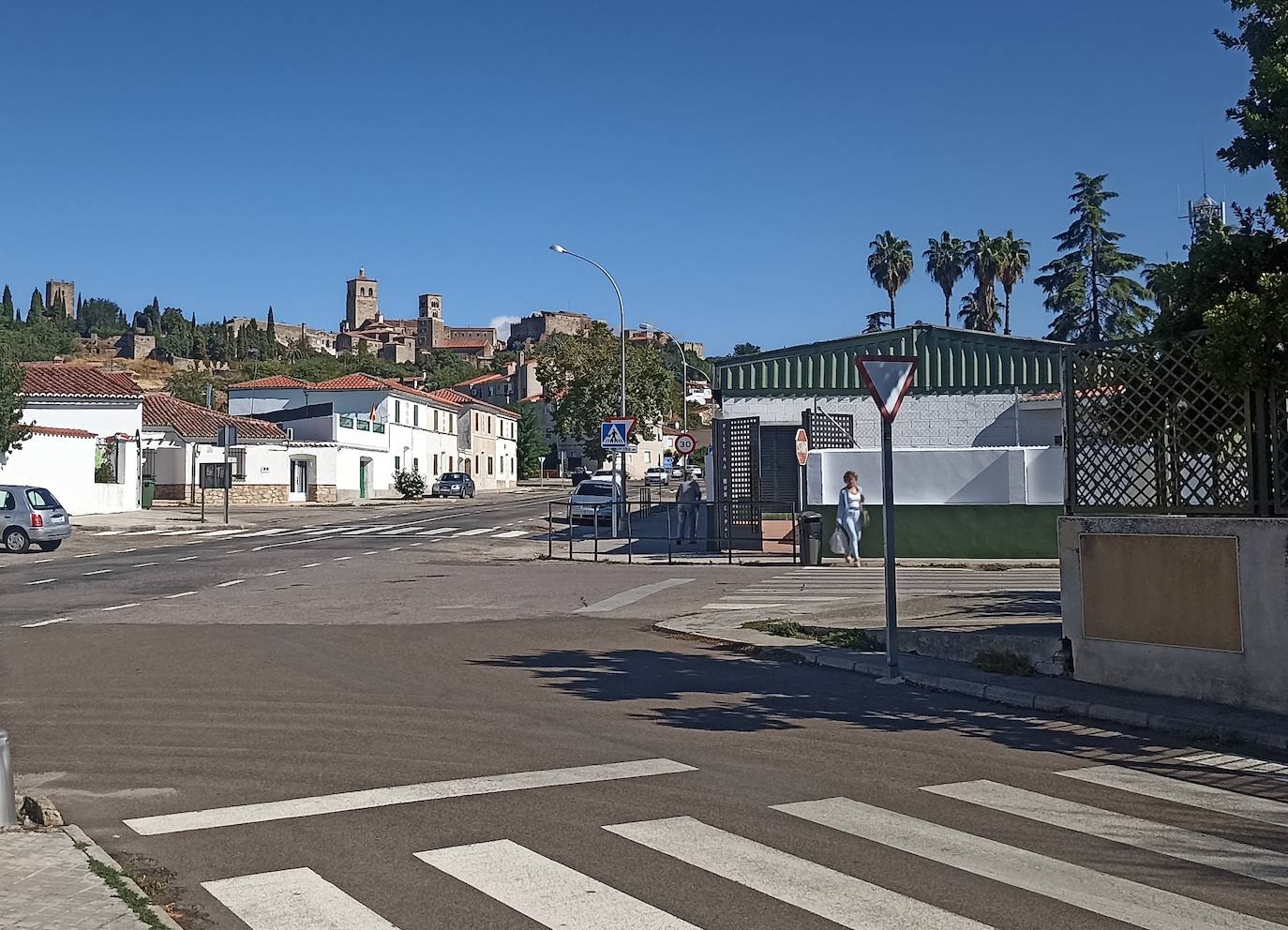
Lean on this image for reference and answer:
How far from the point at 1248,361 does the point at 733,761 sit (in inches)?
178

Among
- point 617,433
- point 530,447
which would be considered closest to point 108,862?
point 617,433

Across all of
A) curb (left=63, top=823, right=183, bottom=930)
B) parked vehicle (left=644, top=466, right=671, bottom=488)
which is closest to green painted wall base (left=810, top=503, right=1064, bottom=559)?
curb (left=63, top=823, right=183, bottom=930)

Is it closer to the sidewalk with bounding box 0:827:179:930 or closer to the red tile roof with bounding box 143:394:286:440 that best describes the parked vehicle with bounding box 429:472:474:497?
the red tile roof with bounding box 143:394:286:440

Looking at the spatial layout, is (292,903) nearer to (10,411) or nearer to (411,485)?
(10,411)

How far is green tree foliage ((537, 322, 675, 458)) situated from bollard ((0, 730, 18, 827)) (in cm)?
5568

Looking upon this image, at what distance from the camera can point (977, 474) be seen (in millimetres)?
25094

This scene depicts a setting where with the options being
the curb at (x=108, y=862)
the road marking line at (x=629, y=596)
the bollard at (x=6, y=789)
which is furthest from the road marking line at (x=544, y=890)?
the road marking line at (x=629, y=596)

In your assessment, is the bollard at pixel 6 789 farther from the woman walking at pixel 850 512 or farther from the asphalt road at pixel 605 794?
the woman walking at pixel 850 512

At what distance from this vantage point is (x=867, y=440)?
106 feet

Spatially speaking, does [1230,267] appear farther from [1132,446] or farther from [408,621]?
[408,621]

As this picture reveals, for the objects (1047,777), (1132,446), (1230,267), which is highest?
(1230,267)

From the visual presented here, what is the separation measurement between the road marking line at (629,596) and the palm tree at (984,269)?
50585 millimetres

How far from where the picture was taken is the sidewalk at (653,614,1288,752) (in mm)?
8555

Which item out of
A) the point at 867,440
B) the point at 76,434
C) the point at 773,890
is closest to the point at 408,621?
the point at 773,890
